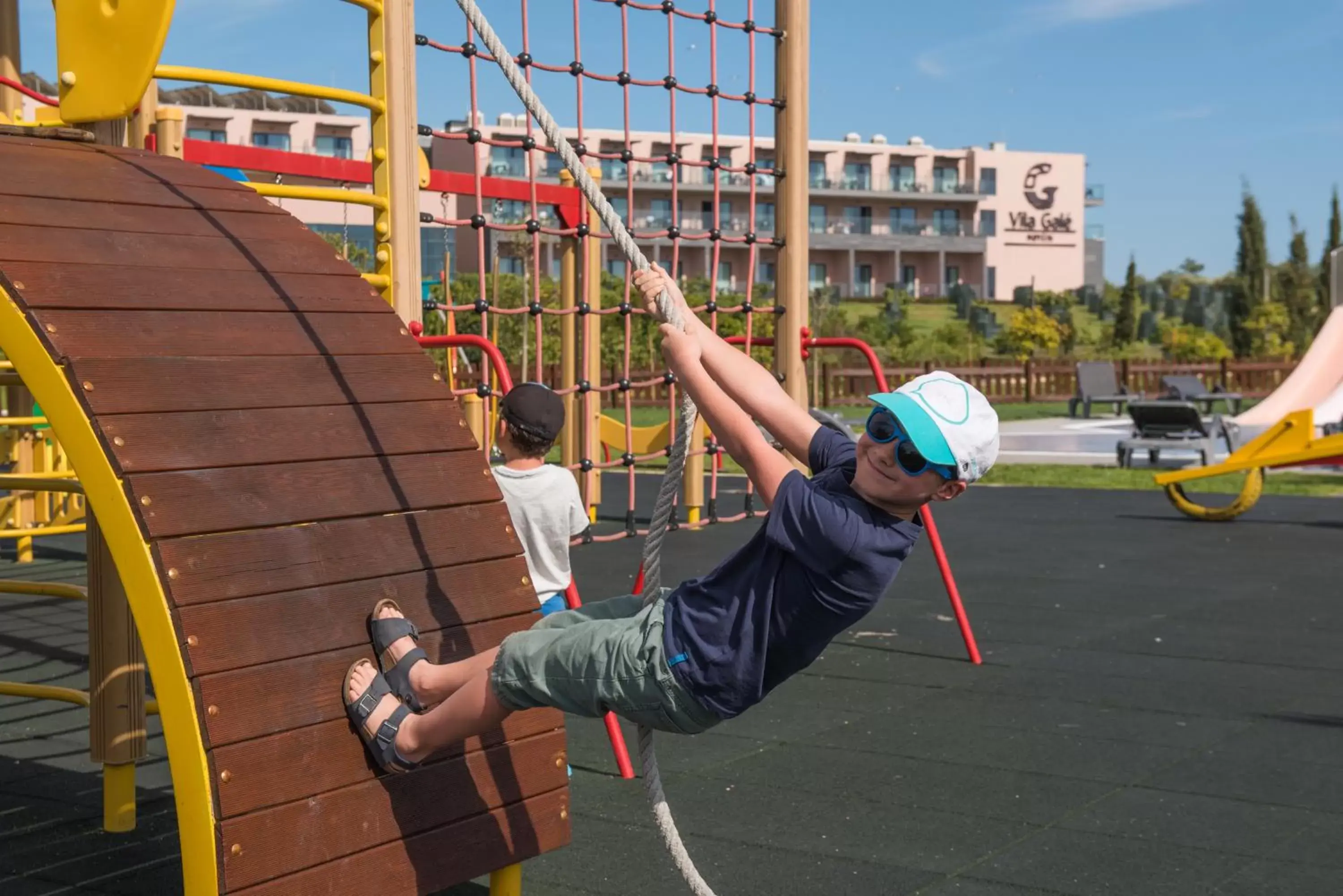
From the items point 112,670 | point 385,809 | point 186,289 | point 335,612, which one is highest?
point 186,289

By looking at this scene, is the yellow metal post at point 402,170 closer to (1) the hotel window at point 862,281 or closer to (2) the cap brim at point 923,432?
(2) the cap brim at point 923,432

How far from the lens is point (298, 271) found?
12.4 ft

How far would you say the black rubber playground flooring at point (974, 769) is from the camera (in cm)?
368

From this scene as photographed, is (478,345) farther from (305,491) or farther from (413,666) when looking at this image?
(413,666)

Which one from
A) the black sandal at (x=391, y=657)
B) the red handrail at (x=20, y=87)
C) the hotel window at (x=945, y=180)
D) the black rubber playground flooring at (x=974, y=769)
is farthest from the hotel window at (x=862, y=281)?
the black sandal at (x=391, y=657)

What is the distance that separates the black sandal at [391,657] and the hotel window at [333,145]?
64.9m

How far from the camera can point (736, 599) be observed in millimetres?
2885

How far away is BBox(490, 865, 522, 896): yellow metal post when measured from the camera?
3.33m

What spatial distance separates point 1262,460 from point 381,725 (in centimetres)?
910

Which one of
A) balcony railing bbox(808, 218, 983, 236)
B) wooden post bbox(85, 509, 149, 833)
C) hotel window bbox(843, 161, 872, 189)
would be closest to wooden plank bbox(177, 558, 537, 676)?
wooden post bbox(85, 509, 149, 833)

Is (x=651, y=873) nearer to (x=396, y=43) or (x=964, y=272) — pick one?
(x=396, y=43)

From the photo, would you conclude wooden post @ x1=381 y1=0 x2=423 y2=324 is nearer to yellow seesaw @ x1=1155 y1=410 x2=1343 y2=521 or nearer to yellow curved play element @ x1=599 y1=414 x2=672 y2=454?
yellow curved play element @ x1=599 y1=414 x2=672 y2=454

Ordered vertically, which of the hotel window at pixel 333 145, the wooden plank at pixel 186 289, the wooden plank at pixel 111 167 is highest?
the hotel window at pixel 333 145

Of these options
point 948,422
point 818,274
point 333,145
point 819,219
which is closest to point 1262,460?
point 948,422
